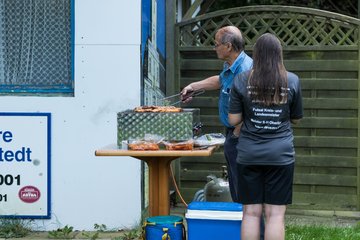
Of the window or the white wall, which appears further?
the window

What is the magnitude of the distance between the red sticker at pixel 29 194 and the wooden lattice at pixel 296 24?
241 cm

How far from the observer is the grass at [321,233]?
600 centimetres

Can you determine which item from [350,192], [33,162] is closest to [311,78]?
[350,192]

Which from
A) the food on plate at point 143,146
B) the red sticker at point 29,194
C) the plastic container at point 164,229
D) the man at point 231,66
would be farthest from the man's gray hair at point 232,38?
the red sticker at point 29,194

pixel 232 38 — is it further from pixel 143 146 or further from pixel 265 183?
pixel 265 183

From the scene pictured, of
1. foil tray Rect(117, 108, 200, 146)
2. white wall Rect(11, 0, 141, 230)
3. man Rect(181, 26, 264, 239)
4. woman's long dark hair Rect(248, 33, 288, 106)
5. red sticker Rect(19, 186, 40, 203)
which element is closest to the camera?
woman's long dark hair Rect(248, 33, 288, 106)

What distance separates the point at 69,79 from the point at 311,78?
2524mm

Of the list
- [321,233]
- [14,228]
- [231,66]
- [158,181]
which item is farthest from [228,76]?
[14,228]

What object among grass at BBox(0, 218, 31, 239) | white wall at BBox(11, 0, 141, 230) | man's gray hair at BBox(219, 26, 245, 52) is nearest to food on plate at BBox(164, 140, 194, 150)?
man's gray hair at BBox(219, 26, 245, 52)

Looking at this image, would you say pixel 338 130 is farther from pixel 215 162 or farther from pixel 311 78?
pixel 215 162

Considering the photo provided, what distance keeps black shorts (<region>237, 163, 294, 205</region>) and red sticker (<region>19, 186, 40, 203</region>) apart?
2.50 m

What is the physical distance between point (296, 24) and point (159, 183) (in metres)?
2.84

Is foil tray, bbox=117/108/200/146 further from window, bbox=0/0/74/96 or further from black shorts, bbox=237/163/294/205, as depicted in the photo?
window, bbox=0/0/74/96

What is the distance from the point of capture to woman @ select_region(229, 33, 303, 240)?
175 inches
